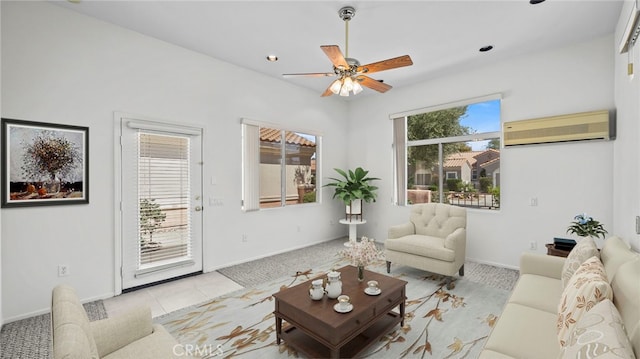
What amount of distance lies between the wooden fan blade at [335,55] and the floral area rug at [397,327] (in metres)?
2.42

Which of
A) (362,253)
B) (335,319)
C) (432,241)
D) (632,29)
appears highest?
(632,29)

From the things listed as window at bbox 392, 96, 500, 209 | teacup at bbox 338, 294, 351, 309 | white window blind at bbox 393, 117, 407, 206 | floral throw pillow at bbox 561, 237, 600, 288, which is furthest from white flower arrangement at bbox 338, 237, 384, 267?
white window blind at bbox 393, 117, 407, 206

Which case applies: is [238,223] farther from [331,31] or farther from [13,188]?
[331,31]

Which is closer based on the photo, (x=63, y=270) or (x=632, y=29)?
(x=632, y=29)

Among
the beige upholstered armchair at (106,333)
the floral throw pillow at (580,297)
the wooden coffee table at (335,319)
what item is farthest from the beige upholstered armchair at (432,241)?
the beige upholstered armchair at (106,333)

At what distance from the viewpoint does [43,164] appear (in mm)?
2781

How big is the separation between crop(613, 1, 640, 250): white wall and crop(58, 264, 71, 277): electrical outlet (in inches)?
→ 203

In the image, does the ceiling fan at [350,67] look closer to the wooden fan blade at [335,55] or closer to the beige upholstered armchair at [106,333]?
the wooden fan blade at [335,55]

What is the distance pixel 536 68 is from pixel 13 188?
6.29 m

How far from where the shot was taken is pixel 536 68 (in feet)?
12.7

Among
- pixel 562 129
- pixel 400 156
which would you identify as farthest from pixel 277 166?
pixel 562 129

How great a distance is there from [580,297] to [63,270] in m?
4.30

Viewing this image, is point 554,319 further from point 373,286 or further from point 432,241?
point 432,241

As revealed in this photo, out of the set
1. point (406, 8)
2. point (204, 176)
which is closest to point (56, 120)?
point (204, 176)
